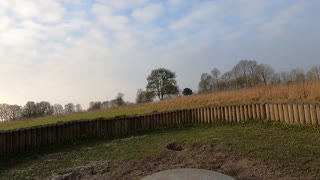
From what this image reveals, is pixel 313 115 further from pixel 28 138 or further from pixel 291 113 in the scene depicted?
pixel 28 138

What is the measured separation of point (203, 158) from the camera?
26.8 ft

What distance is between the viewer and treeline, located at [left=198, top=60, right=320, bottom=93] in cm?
3593

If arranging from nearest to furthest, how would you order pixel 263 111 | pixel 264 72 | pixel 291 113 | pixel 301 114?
pixel 301 114 < pixel 291 113 < pixel 263 111 < pixel 264 72

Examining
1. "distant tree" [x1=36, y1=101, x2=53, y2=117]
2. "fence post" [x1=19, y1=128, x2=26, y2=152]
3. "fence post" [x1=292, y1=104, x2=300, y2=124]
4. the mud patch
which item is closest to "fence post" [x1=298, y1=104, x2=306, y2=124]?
"fence post" [x1=292, y1=104, x2=300, y2=124]

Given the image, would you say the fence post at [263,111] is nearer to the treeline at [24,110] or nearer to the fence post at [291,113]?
the fence post at [291,113]

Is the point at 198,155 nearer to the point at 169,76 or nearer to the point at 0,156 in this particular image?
the point at 0,156

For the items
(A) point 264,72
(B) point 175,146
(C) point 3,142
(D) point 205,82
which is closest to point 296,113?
(B) point 175,146

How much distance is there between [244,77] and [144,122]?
3110cm

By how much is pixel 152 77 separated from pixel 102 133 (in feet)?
140

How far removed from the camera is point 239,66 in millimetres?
46750

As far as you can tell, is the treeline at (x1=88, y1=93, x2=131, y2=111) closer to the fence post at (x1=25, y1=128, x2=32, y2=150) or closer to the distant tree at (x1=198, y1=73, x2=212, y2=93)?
the distant tree at (x1=198, y1=73, x2=212, y2=93)

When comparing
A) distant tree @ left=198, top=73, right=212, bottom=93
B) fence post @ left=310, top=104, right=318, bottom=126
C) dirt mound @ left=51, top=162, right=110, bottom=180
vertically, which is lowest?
dirt mound @ left=51, top=162, right=110, bottom=180

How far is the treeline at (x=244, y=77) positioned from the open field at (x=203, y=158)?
62.2 ft

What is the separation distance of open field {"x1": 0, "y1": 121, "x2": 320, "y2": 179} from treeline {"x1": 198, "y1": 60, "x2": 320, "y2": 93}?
746 inches
